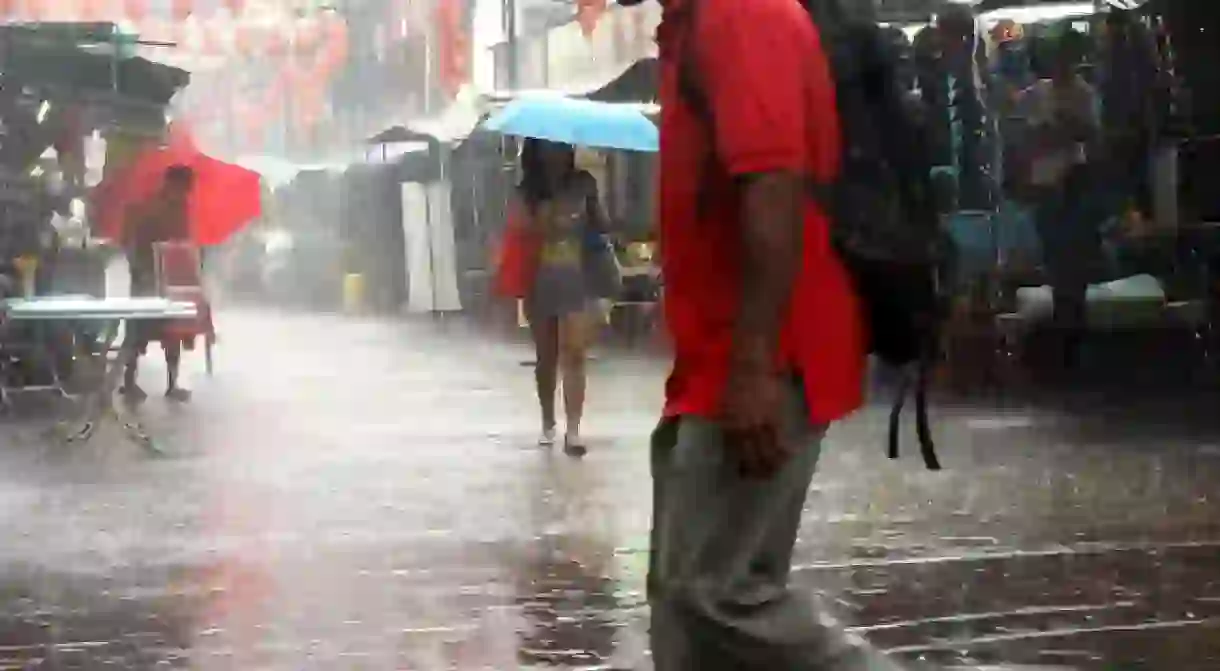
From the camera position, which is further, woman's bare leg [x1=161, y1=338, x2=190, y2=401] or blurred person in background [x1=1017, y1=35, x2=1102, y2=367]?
woman's bare leg [x1=161, y1=338, x2=190, y2=401]

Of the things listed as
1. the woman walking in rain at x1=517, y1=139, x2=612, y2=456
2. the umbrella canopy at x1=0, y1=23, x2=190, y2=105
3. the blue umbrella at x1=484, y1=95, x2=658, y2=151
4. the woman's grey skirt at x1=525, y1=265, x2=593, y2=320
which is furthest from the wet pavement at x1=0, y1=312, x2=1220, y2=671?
the umbrella canopy at x1=0, y1=23, x2=190, y2=105

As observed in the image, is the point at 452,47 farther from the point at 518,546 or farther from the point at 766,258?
the point at 766,258

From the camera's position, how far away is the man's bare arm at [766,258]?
2.88 meters

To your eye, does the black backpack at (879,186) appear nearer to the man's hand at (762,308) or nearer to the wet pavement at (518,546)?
the man's hand at (762,308)

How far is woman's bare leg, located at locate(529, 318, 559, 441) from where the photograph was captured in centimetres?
974

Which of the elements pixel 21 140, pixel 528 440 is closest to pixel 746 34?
pixel 528 440

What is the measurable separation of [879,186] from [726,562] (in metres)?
0.65

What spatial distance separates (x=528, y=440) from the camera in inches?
420

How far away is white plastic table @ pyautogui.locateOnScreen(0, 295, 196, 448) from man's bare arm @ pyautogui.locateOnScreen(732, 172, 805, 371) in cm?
718

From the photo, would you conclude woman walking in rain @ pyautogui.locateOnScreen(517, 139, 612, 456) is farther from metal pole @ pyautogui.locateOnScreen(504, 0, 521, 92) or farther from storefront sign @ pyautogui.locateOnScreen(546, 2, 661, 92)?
metal pole @ pyautogui.locateOnScreen(504, 0, 521, 92)

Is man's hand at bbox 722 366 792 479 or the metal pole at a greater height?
the metal pole

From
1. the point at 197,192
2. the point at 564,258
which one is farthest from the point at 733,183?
the point at 197,192

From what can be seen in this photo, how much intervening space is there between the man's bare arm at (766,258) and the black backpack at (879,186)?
0.54ft

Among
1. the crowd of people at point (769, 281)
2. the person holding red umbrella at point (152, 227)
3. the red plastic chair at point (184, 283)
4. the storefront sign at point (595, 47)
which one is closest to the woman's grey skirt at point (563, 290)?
the person holding red umbrella at point (152, 227)
